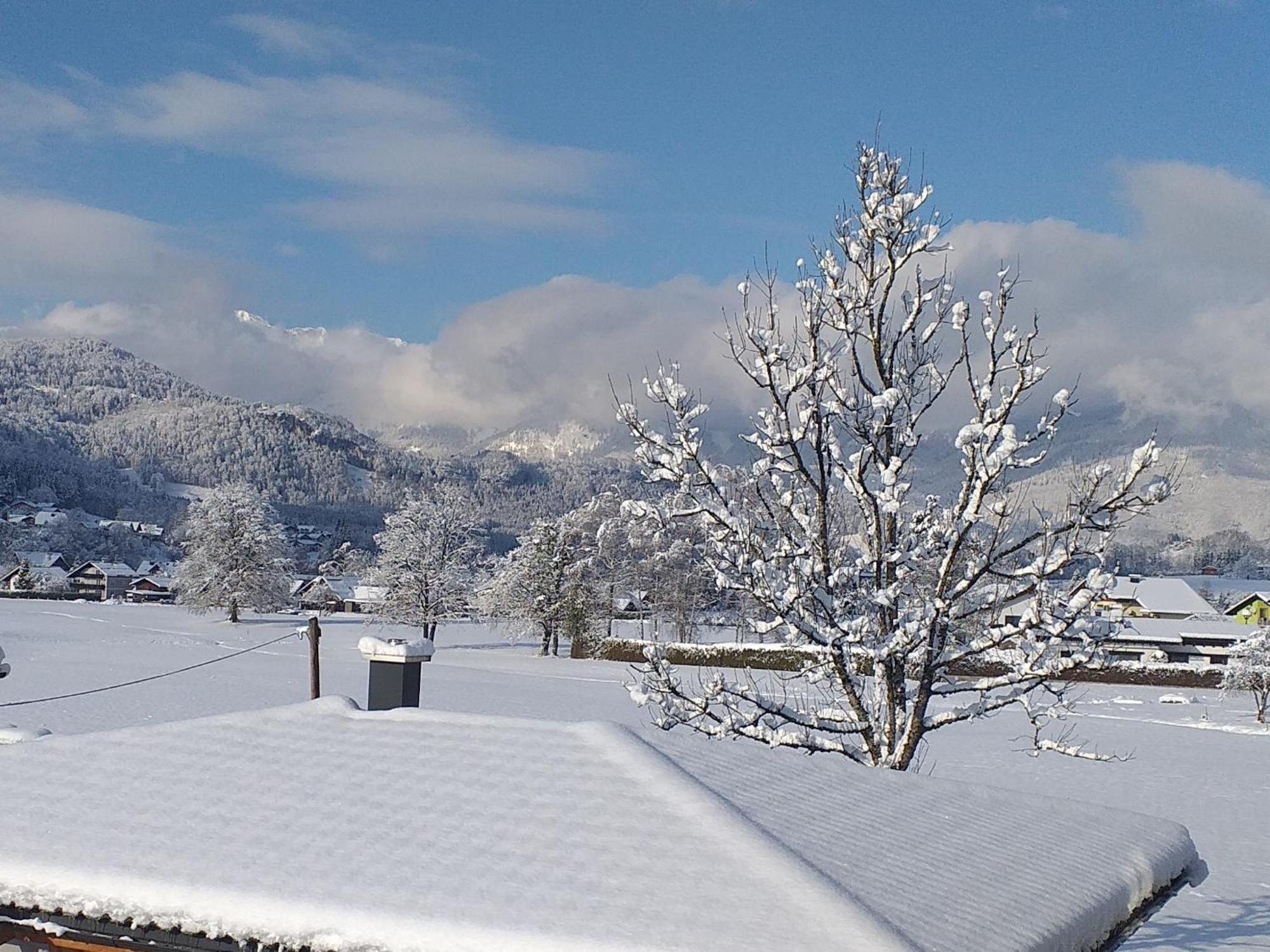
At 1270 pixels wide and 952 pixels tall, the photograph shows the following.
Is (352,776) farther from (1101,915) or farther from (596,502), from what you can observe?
(596,502)

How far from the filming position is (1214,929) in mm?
8031

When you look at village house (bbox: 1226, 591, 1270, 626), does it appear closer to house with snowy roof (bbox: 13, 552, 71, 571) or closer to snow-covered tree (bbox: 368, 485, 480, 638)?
snow-covered tree (bbox: 368, 485, 480, 638)

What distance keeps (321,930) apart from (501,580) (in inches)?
2179

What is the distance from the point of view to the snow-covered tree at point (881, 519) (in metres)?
7.52

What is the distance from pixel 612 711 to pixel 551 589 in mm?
20946

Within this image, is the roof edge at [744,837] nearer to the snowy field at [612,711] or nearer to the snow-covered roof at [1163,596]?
the snowy field at [612,711]

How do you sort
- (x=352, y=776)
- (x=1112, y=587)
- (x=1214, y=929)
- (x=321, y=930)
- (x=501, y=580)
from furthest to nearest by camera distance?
(x=501, y=580), (x=1214, y=929), (x=1112, y=587), (x=352, y=776), (x=321, y=930)

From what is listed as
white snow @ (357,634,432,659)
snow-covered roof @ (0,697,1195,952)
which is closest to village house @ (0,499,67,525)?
white snow @ (357,634,432,659)

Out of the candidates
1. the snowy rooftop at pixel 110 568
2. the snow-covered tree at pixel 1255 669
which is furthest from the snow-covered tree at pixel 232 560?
the snowy rooftop at pixel 110 568

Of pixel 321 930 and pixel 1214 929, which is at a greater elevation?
pixel 321 930

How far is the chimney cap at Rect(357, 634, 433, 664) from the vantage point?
7895mm

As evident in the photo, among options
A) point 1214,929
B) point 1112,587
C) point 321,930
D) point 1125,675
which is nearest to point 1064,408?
point 1112,587

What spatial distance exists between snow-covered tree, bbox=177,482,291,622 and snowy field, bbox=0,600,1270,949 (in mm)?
1847

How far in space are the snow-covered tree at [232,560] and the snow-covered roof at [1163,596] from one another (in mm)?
58454
